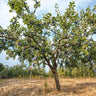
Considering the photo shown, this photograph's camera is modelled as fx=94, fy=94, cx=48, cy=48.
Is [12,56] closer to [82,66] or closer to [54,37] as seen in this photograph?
[54,37]

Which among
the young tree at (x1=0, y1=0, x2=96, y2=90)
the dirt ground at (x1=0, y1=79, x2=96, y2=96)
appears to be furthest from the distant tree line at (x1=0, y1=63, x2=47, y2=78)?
the young tree at (x1=0, y1=0, x2=96, y2=90)

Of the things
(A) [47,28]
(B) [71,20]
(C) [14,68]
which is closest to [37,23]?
(A) [47,28]

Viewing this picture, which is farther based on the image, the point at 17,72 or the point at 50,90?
the point at 17,72

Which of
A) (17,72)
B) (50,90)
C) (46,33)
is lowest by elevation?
(50,90)

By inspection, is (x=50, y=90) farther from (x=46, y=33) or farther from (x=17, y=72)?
(x=17, y=72)

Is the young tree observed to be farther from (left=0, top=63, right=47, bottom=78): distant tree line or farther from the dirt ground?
(left=0, top=63, right=47, bottom=78): distant tree line

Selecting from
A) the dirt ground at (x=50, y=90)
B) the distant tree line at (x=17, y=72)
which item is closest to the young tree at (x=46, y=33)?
the dirt ground at (x=50, y=90)

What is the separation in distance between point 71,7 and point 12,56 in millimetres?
8533

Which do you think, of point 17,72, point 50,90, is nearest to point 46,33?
point 50,90

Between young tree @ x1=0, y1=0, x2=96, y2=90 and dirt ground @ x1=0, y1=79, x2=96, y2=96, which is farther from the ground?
young tree @ x1=0, y1=0, x2=96, y2=90

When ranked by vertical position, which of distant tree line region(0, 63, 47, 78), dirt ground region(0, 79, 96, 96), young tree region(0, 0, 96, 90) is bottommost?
dirt ground region(0, 79, 96, 96)

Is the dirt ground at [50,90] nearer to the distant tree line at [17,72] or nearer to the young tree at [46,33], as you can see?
the young tree at [46,33]

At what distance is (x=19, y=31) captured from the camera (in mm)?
10883

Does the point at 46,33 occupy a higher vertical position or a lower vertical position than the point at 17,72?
higher
